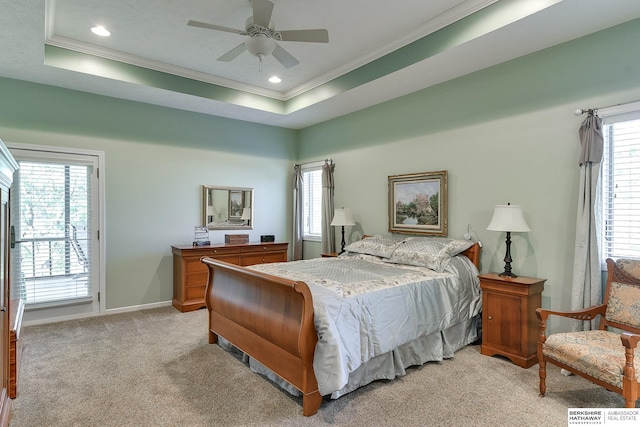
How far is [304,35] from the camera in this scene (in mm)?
2863

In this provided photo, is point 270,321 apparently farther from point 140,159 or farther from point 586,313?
point 140,159

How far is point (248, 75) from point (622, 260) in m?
4.42

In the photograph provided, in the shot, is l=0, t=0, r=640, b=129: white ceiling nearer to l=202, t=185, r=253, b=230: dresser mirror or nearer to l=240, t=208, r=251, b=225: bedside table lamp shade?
l=202, t=185, r=253, b=230: dresser mirror

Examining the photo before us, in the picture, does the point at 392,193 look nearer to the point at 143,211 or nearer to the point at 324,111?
the point at 324,111

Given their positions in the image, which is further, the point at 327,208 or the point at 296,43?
the point at 327,208

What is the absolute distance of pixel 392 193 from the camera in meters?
4.78

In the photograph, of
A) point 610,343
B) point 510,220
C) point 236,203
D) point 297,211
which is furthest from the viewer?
point 297,211

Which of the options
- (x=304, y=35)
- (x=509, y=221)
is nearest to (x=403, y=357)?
(x=509, y=221)

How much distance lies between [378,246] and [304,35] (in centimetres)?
251

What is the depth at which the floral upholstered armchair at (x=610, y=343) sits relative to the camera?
2000 mm

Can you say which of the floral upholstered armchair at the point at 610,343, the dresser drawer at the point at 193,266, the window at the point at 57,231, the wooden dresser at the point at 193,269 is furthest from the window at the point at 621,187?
the window at the point at 57,231

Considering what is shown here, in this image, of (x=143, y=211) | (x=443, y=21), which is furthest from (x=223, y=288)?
(x=443, y=21)

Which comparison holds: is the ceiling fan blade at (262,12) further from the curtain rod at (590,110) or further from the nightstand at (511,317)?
the nightstand at (511,317)

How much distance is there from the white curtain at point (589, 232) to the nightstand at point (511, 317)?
32 cm
